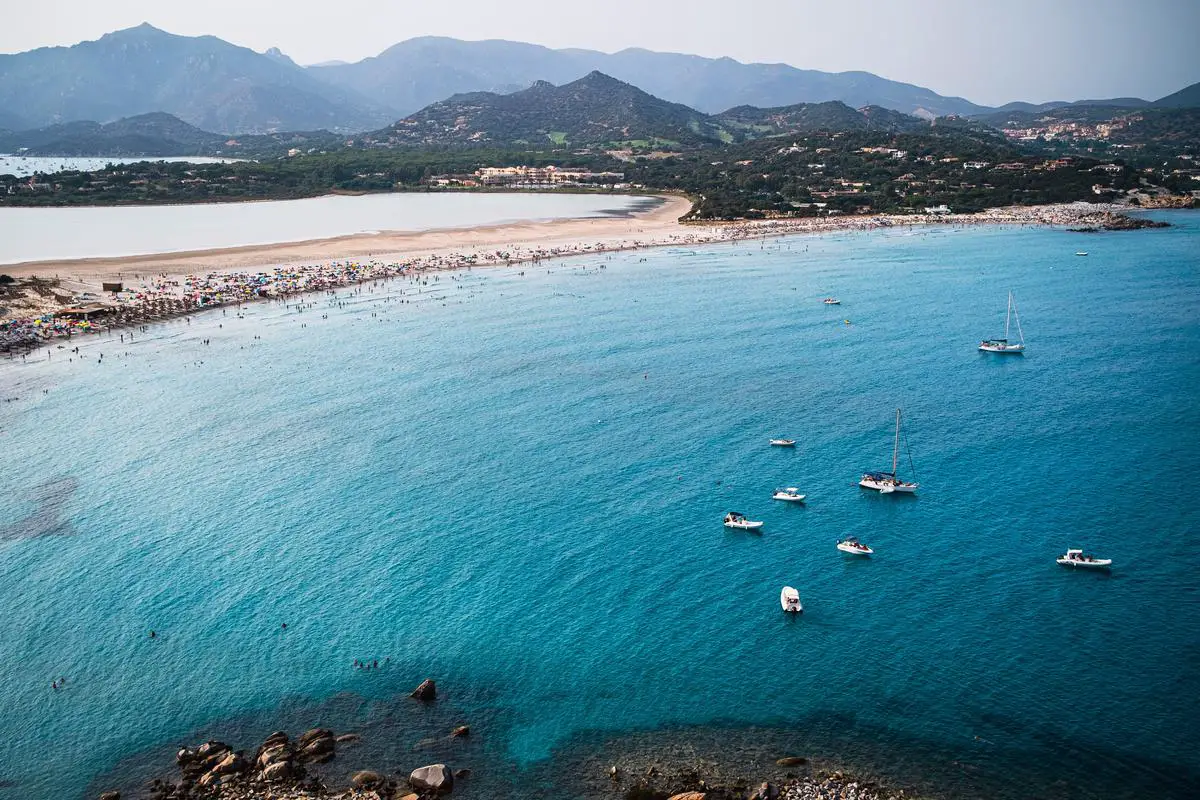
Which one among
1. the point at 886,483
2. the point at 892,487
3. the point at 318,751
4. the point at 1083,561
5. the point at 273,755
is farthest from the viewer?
the point at 886,483

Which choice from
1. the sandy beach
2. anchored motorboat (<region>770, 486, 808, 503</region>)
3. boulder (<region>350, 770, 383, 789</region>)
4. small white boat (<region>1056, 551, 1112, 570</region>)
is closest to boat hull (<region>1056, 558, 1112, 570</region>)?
small white boat (<region>1056, 551, 1112, 570</region>)

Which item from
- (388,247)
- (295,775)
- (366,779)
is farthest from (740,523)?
(388,247)

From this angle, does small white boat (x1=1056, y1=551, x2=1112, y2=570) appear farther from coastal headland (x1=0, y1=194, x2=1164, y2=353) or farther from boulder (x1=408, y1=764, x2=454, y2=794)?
coastal headland (x1=0, y1=194, x2=1164, y2=353)

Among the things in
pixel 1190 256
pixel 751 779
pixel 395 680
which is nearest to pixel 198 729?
pixel 395 680

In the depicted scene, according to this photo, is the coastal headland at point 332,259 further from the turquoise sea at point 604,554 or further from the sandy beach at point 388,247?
the turquoise sea at point 604,554

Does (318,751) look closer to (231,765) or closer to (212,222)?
(231,765)

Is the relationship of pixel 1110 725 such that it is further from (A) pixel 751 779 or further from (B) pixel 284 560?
(B) pixel 284 560
